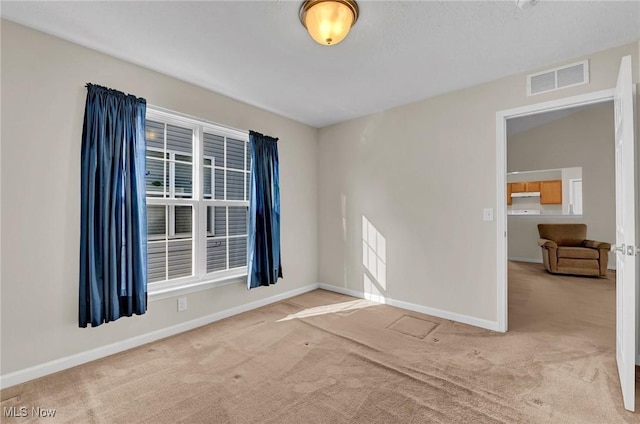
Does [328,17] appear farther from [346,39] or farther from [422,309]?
[422,309]

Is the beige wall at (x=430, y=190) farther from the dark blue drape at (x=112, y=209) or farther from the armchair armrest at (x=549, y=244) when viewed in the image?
the armchair armrest at (x=549, y=244)

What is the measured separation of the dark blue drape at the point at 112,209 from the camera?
2250mm

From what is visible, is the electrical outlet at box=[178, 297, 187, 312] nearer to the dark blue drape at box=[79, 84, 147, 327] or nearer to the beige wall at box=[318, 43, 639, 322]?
the dark blue drape at box=[79, 84, 147, 327]

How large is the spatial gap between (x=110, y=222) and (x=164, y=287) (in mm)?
851

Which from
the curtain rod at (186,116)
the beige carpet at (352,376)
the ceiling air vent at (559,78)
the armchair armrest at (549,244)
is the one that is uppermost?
the ceiling air vent at (559,78)

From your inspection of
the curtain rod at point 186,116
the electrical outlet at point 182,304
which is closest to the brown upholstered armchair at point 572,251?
the curtain rod at point 186,116

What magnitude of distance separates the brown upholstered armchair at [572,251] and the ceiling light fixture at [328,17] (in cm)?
572

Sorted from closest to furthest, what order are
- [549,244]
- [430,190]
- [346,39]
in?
[346,39] < [430,190] < [549,244]

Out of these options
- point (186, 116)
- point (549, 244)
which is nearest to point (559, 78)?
point (186, 116)

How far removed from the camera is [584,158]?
233 inches

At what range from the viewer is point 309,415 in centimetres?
174

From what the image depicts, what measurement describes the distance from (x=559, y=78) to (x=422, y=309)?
2.66 meters

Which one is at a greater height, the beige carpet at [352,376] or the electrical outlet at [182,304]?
the electrical outlet at [182,304]

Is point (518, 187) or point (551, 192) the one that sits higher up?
point (518, 187)
